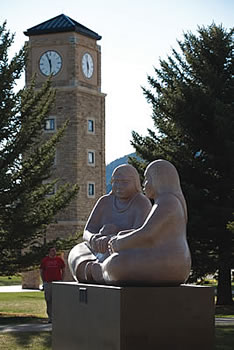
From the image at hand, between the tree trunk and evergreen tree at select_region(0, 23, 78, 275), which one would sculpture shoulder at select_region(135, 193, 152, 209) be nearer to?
evergreen tree at select_region(0, 23, 78, 275)

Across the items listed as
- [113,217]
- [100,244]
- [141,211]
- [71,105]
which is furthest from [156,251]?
[71,105]

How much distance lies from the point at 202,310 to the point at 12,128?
44.2 feet

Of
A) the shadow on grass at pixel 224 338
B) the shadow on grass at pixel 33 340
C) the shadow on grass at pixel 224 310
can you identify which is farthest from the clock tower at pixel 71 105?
the shadow on grass at pixel 33 340

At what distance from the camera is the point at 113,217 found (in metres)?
8.12

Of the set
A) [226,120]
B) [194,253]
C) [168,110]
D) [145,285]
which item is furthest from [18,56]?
[145,285]

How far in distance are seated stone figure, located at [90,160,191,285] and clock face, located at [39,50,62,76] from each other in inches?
1345

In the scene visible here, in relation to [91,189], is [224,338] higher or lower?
lower

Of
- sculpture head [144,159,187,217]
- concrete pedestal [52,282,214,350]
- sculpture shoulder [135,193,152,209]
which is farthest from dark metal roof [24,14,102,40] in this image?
concrete pedestal [52,282,214,350]

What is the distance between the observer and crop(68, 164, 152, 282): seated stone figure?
7750mm

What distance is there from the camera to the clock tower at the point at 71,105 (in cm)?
3988

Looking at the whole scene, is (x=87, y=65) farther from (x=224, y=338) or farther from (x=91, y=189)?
(x=224, y=338)

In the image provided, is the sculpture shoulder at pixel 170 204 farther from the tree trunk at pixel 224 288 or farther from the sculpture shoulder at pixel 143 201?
the tree trunk at pixel 224 288

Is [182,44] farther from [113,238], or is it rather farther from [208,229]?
[113,238]

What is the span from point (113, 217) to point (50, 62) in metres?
33.1
